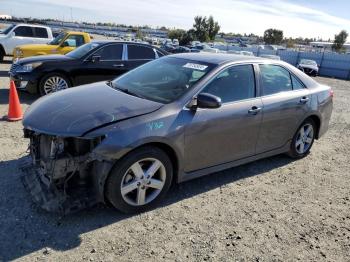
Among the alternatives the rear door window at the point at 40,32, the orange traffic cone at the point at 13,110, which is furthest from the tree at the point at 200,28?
the orange traffic cone at the point at 13,110

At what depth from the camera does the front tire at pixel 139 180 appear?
3.38 meters

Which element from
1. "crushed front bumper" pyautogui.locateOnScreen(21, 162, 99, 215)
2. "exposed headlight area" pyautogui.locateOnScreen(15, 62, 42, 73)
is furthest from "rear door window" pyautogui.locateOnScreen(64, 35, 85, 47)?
"crushed front bumper" pyautogui.locateOnScreen(21, 162, 99, 215)

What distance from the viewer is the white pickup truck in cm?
1559

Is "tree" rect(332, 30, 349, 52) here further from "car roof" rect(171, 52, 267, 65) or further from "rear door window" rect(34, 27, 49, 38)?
"car roof" rect(171, 52, 267, 65)

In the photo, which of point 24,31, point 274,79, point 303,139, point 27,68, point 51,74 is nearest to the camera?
point 274,79

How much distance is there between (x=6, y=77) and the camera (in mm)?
11734

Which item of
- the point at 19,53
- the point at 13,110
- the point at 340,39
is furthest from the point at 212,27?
the point at 13,110

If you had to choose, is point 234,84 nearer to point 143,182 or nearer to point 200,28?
point 143,182

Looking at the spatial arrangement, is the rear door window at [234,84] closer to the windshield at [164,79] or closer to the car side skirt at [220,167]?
the windshield at [164,79]

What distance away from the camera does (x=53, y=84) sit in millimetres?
8383

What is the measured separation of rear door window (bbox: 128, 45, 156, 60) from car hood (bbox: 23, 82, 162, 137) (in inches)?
214

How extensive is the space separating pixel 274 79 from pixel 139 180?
2.57 m

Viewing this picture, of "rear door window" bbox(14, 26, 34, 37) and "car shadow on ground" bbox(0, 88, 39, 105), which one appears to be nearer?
"car shadow on ground" bbox(0, 88, 39, 105)

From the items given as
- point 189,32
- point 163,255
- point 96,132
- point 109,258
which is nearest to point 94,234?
point 109,258
